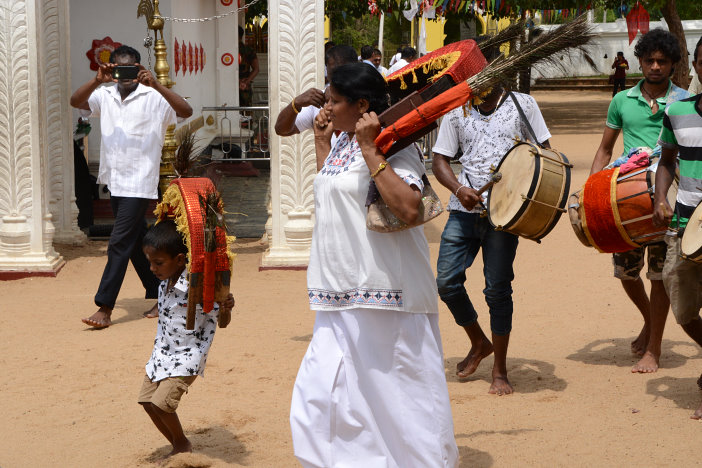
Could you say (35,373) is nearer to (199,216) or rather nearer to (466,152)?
(199,216)

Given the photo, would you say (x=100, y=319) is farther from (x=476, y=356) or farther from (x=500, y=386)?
(x=500, y=386)

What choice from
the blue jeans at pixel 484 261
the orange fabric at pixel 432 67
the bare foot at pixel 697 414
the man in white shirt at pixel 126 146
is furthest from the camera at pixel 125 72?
the bare foot at pixel 697 414

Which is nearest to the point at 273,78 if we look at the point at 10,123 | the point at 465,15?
the point at 10,123

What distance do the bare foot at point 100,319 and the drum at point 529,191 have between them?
10.6 ft

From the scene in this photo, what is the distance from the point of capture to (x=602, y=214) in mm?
5082

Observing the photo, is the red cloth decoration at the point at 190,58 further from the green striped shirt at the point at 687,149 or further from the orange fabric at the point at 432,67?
the orange fabric at the point at 432,67

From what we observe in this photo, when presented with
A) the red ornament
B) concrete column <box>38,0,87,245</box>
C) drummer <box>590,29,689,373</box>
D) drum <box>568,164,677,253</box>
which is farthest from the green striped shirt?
the red ornament

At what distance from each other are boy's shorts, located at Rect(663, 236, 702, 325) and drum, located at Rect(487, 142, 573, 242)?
2.10ft

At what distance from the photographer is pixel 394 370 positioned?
3.52 m

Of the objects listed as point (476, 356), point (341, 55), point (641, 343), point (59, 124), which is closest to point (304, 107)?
point (341, 55)

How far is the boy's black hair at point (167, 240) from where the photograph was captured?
13.3 feet

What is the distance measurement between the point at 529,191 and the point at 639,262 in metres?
1.47

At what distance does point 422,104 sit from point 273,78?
524 cm

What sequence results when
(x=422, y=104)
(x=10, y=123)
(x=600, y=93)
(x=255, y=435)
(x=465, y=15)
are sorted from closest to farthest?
(x=422, y=104), (x=255, y=435), (x=10, y=123), (x=465, y=15), (x=600, y=93)
